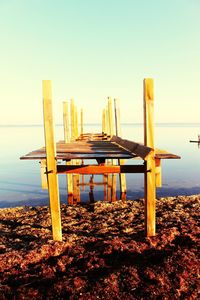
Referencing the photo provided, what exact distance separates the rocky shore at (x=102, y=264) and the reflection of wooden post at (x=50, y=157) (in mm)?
499

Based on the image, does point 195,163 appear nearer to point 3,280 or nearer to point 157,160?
point 157,160

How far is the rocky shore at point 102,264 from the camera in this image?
144 inches

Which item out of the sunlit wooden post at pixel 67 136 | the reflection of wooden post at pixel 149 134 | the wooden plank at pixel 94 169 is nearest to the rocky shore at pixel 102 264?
the reflection of wooden post at pixel 149 134

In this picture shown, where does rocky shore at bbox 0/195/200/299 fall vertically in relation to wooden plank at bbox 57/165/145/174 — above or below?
below

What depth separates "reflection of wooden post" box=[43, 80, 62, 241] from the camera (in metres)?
5.51

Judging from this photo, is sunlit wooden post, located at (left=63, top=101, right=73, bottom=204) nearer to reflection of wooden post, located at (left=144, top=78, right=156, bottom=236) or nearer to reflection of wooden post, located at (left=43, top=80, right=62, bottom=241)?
reflection of wooden post, located at (left=43, top=80, right=62, bottom=241)

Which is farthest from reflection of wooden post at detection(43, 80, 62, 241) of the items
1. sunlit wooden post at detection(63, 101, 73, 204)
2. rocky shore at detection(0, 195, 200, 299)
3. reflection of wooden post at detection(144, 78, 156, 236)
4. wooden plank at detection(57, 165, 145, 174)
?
sunlit wooden post at detection(63, 101, 73, 204)

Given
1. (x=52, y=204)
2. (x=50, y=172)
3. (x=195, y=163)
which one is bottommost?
(x=195, y=163)

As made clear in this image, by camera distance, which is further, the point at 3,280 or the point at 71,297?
the point at 3,280

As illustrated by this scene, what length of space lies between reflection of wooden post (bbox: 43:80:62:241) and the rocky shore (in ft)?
1.64

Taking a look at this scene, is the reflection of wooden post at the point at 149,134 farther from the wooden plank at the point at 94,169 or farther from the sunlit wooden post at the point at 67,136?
the sunlit wooden post at the point at 67,136

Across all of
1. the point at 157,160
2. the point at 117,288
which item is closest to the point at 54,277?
the point at 117,288

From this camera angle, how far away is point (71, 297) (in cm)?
352

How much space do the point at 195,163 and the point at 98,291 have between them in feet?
111
